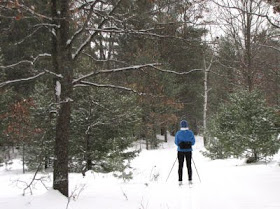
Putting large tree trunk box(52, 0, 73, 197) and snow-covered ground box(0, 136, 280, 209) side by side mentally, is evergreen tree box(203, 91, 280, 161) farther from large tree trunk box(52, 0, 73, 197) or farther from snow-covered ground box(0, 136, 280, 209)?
large tree trunk box(52, 0, 73, 197)

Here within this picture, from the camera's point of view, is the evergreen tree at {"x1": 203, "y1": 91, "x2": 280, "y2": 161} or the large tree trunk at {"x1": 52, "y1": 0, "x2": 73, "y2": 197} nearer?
the large tree trunk at {"x1": 52, "y1": 0, "x2": 73, "y2": 197}

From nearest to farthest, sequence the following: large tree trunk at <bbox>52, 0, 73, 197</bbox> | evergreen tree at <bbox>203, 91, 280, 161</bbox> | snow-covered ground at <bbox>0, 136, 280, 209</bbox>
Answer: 1. snow-covered ground at <bbox>0, 136, 280, 209</bbox>
2. large tree trunk at <bbox>52, 0, 73, 197</bbox>
3. evergreen tree at <bbox>203, 91, 280, 161</bbox>

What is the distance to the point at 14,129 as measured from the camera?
6160 mm

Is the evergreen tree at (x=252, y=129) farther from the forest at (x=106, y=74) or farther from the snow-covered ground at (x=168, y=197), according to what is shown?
the snow-covered ground at (x=168, y=197)

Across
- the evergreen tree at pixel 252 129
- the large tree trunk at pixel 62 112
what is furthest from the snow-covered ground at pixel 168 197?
the evergreen tree at pixel 252 129

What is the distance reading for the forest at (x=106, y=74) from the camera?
6.48 m

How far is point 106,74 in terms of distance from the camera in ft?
49.3

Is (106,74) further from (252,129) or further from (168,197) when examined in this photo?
(168,197)

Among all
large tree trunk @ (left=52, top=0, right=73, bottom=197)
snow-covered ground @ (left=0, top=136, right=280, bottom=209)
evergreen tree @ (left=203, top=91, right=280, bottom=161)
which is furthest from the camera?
evergreen tree @ (left=203, top=91, right=280, bottom=161)

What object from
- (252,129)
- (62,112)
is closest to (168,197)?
(62,112)

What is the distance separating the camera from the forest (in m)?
6.48

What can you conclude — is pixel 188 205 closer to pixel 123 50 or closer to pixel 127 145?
pixel 123 50

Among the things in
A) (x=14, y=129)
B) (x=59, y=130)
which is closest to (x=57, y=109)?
(x=59, y=130)

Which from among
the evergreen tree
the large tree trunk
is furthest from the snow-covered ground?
the evergreen tree
